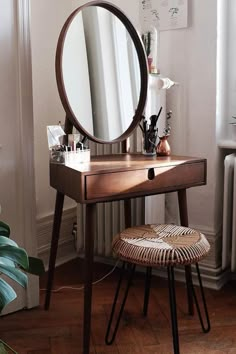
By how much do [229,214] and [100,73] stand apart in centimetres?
92

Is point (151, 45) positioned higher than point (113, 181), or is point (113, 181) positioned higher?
point (151, 45)

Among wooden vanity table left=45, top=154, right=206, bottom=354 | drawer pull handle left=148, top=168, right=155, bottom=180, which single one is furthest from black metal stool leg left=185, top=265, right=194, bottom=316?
drawer pull handle left=148, top=168, right=155, bottom=180

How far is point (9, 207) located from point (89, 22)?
33.5 inches

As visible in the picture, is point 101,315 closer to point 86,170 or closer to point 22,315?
point 22,315

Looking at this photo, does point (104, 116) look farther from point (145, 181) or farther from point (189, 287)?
point (189, 287)

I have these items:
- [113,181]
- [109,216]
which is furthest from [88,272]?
[109,216]

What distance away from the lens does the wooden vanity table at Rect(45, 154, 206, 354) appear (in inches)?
63.6

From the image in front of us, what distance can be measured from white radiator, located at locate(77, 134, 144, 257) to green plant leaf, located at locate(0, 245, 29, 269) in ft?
3.59

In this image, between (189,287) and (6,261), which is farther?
(189,287)

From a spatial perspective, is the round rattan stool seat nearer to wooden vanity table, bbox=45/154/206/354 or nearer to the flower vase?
wooden vanity table, bbox=45/154/206/354

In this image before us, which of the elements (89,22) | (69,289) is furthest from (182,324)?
(89,22)

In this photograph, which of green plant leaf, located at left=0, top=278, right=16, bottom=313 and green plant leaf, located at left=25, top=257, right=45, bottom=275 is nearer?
green plant leaf, located at left=0, top=278, right=16, bottom=313

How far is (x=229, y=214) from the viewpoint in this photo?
2.22 meters

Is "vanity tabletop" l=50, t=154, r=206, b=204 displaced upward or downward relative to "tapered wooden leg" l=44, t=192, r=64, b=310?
upward
